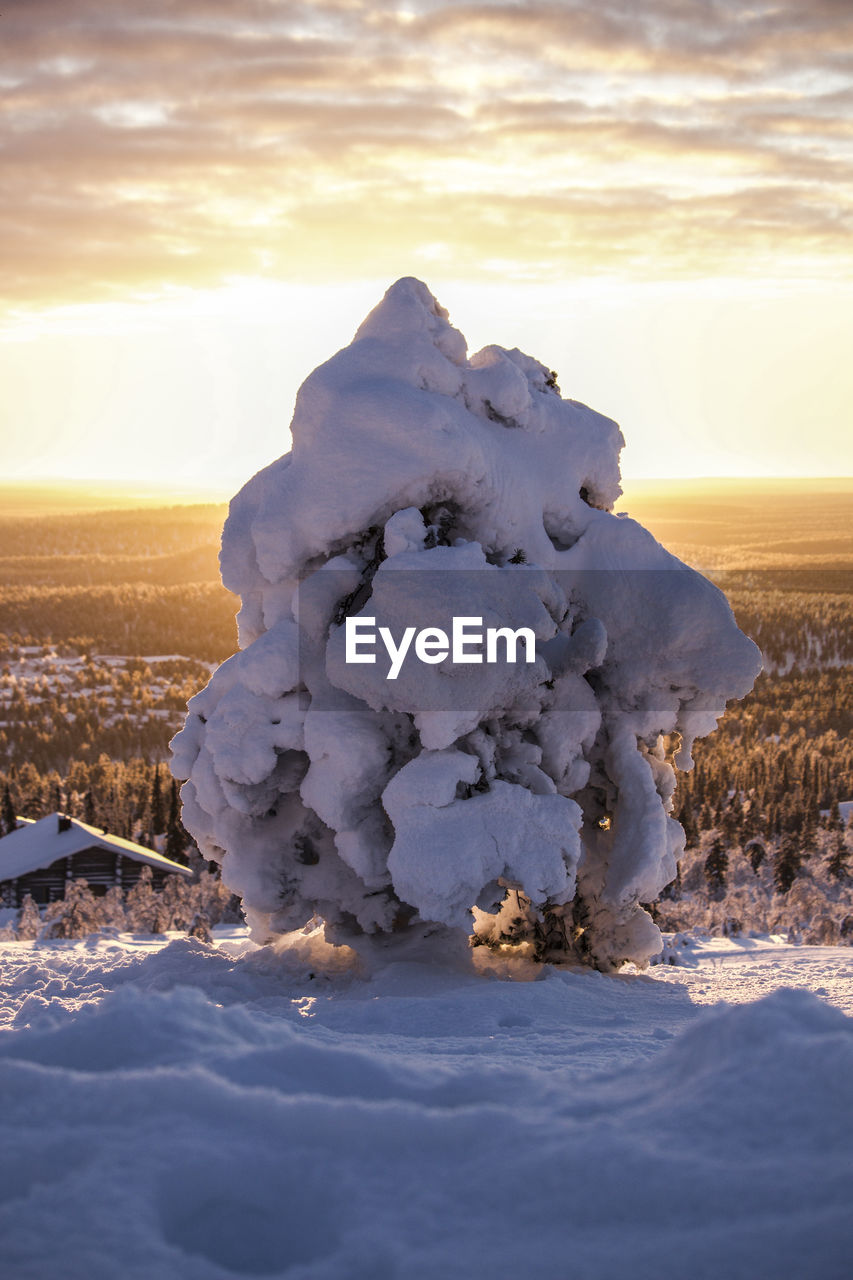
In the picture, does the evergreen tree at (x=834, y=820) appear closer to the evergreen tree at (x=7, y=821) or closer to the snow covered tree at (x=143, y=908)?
the snow covered tree at (x=143, y=908)

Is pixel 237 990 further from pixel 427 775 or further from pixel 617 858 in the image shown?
pixel 617 858

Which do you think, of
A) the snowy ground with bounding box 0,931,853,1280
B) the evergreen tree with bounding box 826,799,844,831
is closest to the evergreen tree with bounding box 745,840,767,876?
the evergreen tree with bounding box 826,799,844,831

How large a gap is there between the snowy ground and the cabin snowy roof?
21916 millimetres

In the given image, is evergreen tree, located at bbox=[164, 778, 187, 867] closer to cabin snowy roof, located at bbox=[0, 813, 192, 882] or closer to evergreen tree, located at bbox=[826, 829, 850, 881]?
cabin snowy roof, located at bbox=[0, 813, 192, 882]

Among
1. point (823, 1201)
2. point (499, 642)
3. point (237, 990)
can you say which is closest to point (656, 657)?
point (499, 642)

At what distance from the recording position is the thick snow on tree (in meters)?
9.05

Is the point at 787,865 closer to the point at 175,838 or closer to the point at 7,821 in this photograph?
the point at 175,838

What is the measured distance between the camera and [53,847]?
25.8 metres

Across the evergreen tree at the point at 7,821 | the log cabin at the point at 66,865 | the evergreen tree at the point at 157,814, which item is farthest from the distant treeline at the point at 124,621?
the log cabin at the point at 66,865

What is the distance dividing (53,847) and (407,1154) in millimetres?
24052

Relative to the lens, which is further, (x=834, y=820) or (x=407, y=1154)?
(x=834, y=820)

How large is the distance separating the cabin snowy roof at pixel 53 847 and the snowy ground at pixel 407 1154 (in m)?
21.9

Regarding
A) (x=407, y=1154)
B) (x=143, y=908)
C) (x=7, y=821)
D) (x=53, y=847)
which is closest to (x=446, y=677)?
(x=407, y=1154)

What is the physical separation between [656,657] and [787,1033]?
21.8 ft
